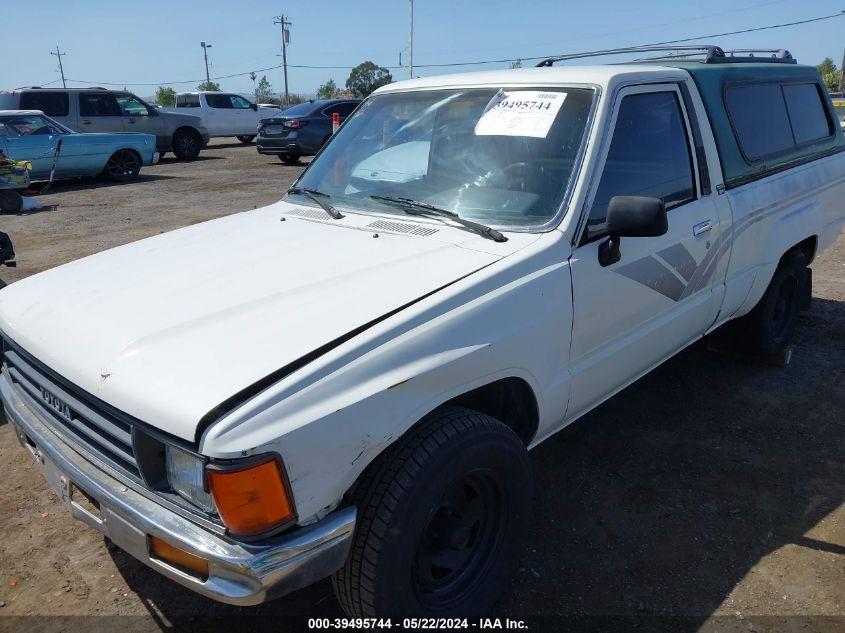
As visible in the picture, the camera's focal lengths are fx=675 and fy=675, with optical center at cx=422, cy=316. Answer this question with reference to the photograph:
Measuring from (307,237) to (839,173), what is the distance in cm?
388

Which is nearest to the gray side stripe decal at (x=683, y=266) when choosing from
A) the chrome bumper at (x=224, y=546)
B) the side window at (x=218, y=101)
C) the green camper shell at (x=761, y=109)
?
the green camper shell at (x=761, y=109)

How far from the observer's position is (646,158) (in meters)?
3.12

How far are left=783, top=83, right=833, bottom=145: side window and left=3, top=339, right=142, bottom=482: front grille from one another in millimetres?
4295

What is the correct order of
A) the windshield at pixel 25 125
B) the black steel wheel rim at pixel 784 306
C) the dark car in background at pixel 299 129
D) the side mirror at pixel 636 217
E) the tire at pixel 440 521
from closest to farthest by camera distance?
1. the tire at pixel 440 521
2. the side mirror at pixel 636 217
3. the black steel wheel rim at pixel 784 306
4. the windshield at pixel 25 125
5. the dark car in background at pixel 299 129

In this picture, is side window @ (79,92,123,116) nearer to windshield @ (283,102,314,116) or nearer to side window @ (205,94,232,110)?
windshield @ (283,102,314,116)

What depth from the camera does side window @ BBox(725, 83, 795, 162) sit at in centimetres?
374

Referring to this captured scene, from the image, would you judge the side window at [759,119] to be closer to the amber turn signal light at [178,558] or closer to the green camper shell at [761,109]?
→ the green camper shell at [761,109]

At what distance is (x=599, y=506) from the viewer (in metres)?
3.15

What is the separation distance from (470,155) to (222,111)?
21699 mm

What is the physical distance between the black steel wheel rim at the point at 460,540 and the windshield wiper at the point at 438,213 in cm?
89

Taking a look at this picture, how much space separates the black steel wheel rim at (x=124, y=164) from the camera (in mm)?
14180

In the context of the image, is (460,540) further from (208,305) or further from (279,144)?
(279,144)

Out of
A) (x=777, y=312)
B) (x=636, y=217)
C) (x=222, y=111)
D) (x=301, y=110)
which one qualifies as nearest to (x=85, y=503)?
(x=636, y=217)

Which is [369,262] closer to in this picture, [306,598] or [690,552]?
[306,598]
